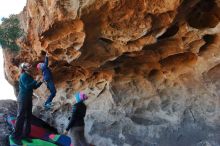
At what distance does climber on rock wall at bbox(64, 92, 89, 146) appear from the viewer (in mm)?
8758

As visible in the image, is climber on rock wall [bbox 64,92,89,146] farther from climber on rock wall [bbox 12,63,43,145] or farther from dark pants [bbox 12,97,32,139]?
climber on rock wall [bbox 12,63,43,145]

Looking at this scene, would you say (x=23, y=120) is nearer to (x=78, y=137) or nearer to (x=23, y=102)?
(x=23, y=102)

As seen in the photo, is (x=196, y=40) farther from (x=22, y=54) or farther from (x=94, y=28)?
(x=22, y=54)

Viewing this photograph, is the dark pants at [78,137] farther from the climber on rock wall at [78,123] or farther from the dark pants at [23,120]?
the dark pants at [23,120]

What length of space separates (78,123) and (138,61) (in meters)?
1.93

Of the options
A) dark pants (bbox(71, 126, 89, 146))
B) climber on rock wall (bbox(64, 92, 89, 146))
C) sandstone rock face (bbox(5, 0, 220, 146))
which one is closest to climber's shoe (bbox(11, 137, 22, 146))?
climber on rock wall (bbox(64, 92, 89, 146))

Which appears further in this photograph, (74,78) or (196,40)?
(74,78)

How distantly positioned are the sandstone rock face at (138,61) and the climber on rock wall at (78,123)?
21 cm

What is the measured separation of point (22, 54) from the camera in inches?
392

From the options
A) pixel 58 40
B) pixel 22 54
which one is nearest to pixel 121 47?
pixel 58 40

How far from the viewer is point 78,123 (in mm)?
8922

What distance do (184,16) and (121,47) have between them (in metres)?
1.34

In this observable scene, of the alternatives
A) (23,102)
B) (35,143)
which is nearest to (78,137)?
(35,143)

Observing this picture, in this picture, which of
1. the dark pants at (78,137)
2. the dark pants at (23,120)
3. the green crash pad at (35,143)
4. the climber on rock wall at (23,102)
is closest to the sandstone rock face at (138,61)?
the dark pants at (78,137)
